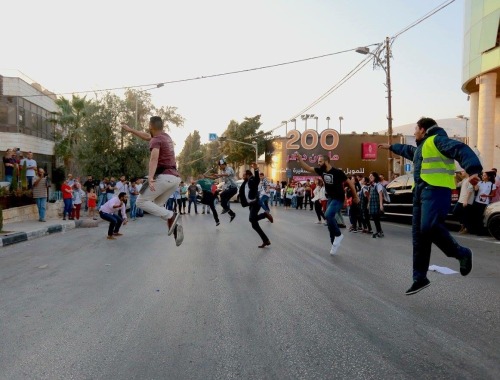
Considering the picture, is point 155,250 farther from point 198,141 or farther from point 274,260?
point 198,141

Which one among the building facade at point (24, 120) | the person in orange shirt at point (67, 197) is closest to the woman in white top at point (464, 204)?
the person in orange shirt at point (67, 197)

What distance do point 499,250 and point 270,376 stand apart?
795cm

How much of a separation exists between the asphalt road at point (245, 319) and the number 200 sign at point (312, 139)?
4225 cm

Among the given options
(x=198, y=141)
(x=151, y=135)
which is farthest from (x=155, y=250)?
(x=198, y=141)

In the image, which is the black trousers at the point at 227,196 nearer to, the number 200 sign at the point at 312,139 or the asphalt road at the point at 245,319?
the asphalt road at the point at 245,319

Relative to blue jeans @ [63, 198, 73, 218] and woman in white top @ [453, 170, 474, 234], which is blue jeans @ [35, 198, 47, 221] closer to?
blue jeans @ [63, 198, 73, 218]

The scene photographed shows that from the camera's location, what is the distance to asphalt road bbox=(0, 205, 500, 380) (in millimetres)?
3188

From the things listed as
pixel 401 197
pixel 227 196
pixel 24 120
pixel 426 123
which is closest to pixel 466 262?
pixel 426 123

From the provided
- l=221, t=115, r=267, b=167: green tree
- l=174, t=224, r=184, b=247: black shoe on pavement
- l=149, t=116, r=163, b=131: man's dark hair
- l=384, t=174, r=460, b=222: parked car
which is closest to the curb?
l=174, t=224, r=184, b=247: black shoe on pavement

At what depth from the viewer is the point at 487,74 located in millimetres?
21938

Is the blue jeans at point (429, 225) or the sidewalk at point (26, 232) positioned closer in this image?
the blue jeans at point (429, 225)

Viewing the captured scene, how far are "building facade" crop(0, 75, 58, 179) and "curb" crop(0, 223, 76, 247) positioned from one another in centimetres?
1586

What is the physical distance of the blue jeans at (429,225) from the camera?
4.58 m

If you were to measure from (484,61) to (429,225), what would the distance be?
20.6m
